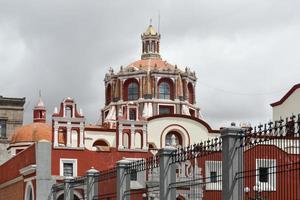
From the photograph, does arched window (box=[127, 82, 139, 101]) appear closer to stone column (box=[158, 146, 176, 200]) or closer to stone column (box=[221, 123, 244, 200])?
stone column (box=[158, 146, 176, 200])

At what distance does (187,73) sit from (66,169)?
2765cm

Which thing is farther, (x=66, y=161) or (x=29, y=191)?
(x=66, y=161)

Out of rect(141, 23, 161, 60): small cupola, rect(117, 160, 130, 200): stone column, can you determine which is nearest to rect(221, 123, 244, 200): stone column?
rect(117, 160, 130, 200): stone column

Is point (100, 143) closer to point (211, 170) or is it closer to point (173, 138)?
point (173, 138)

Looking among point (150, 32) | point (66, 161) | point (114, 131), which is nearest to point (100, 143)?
point (114, 131)

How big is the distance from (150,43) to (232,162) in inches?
2317

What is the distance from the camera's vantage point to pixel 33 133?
5325cm

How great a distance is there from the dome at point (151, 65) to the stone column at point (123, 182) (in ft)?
160

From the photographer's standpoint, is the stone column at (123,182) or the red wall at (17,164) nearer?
the stone column at (123,182)

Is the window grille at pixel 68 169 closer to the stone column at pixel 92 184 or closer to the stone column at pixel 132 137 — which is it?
the stone column at pixel 132 137

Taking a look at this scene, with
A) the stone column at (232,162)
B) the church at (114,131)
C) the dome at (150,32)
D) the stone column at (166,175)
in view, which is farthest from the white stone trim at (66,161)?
the dome at (150,32)

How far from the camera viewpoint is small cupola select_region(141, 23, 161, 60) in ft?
227

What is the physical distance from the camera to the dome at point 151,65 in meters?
65.3

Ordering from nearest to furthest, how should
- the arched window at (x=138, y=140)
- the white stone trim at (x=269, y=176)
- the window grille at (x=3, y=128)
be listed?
1. the white stone trim at (x=269, y=176)
2. the arched window at (x=138, y=140)
3. the window grille at (x=3, y=128)
